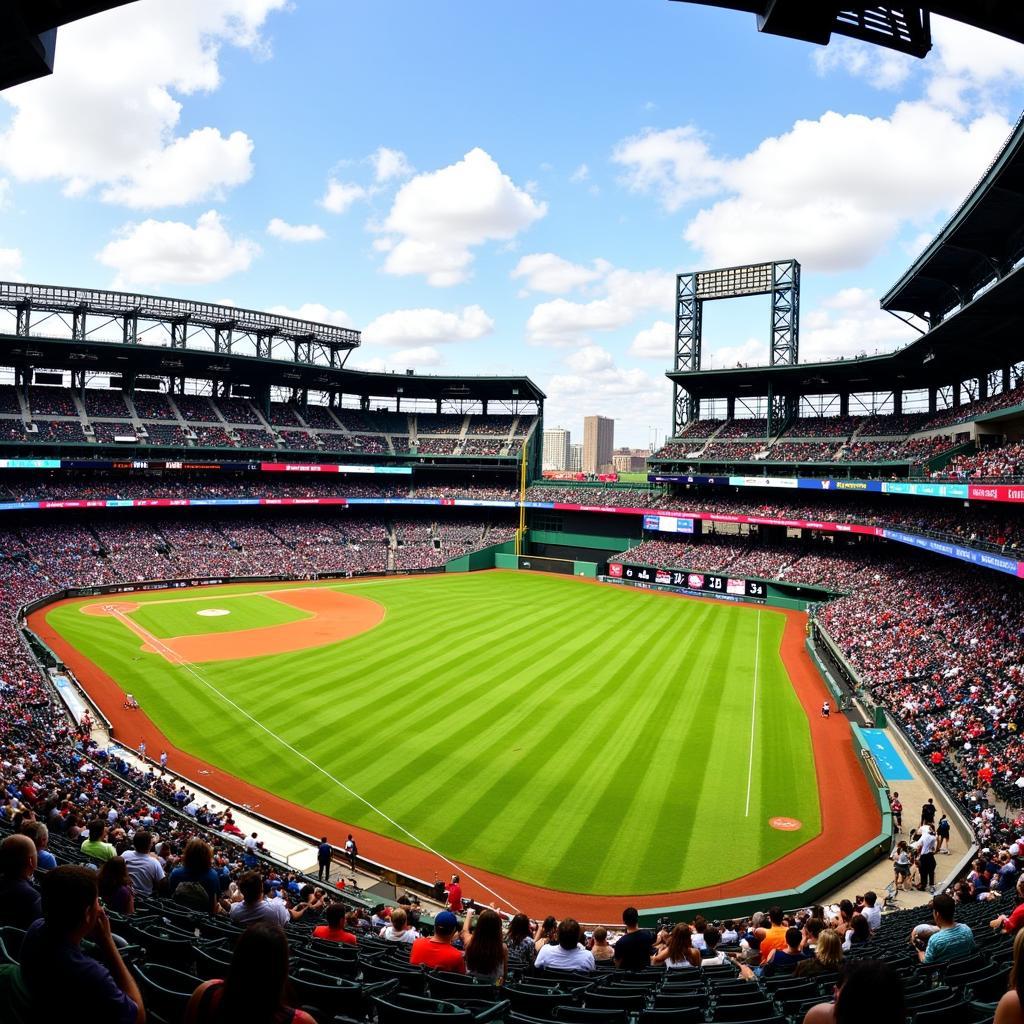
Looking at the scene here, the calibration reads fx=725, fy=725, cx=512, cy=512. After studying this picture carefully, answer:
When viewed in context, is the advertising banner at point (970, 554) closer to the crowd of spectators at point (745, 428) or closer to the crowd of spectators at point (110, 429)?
the crowd of spectators at point (745, 428)

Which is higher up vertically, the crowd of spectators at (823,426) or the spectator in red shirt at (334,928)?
the crowd of spectators at (823,426)

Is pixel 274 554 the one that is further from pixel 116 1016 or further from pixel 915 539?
pixel 116 1016

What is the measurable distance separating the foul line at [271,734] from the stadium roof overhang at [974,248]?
28415 millimetres

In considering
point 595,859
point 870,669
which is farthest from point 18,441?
point 870,669

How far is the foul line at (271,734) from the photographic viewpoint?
1886 centimetres

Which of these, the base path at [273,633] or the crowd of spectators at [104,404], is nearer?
the base path at [273,633]

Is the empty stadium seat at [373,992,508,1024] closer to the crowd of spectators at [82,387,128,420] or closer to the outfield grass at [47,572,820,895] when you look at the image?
the outfield grass at [47,572,820,895]

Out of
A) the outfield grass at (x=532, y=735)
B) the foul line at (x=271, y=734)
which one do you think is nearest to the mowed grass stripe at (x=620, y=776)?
the outfield grass at (x=532, y=735)

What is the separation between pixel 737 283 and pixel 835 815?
58.1 m

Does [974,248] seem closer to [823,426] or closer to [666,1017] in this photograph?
[823,426]

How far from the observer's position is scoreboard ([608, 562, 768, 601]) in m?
56.7

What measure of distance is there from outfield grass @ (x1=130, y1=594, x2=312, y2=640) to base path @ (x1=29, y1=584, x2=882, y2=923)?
11.1 m

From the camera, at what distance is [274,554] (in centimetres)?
6644

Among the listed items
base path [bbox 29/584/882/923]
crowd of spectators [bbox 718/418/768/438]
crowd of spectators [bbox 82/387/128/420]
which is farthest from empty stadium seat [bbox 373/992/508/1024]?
crowd of spectators [bbox 82/387/128/420]
